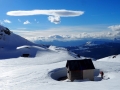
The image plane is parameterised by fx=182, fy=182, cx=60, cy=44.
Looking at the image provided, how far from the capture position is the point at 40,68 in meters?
40.8

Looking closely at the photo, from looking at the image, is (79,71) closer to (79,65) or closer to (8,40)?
(79,65)

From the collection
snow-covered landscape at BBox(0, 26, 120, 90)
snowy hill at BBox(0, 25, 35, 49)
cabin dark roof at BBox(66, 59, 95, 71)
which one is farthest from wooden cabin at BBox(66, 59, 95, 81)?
snowy hill at BBox(0, 25, 35, 49)

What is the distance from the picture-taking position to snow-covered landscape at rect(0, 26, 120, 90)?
2565 cm

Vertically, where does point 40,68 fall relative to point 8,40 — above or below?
below

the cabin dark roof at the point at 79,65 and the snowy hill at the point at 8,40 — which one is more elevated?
the snowy hill at the point at 8,40

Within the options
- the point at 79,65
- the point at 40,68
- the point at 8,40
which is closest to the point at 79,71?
the point at 79,65

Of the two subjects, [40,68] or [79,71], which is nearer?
[79,71]

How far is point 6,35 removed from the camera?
10506cm

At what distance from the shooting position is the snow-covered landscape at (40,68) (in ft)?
84.1

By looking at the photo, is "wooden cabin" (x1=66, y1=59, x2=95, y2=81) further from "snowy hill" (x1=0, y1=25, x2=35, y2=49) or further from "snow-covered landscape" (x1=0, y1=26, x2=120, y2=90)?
"snowy hill" (x1=0, y1=25, x2=35, y2=49)

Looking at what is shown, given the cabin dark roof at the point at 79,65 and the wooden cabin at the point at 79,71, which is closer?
the wooden cabin at the point at 79,71

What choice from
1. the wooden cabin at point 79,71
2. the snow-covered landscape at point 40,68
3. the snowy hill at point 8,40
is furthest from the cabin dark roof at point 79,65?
the snowy hill at point 8,40

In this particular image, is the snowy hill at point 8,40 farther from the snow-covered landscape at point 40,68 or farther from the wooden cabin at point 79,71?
the wooden cabin at point 79,71

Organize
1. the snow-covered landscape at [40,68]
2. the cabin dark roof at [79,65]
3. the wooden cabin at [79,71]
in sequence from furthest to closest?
the cabin dark roof at [79,65]
the wooden cabin at [79,71]
the snow-covered landscape at [40,68]
